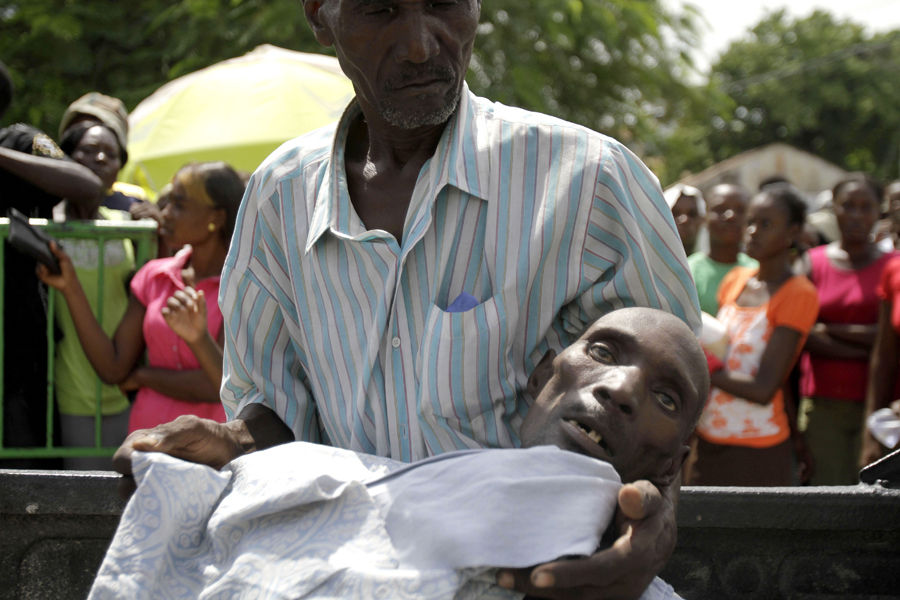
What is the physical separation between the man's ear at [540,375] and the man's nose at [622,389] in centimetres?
17

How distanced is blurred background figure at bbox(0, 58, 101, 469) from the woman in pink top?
0.16 meters

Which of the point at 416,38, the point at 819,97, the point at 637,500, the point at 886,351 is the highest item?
the point at 416,38

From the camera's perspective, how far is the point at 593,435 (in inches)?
66.2

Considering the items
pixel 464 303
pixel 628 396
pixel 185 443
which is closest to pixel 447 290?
pixel 464 303

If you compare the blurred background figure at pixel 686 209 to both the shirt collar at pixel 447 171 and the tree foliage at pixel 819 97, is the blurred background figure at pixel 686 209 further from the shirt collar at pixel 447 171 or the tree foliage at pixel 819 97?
the tree foliage at pixel 819 97

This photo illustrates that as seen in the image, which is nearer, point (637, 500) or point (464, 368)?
point (637, 500)

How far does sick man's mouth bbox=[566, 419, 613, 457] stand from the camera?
1677 mm

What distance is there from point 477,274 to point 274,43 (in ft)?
32.5

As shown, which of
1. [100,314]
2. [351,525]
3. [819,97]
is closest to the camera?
[351,525]

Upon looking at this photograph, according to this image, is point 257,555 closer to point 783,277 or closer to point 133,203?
point 783,277

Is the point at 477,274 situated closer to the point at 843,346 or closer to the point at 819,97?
the point at 843,346

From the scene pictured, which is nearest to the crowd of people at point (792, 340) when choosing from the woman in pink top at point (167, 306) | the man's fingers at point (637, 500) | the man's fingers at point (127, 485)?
the woman in pink top at point (167, 306)

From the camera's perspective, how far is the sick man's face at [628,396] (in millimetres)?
1675

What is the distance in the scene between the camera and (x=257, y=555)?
162 centimetres
